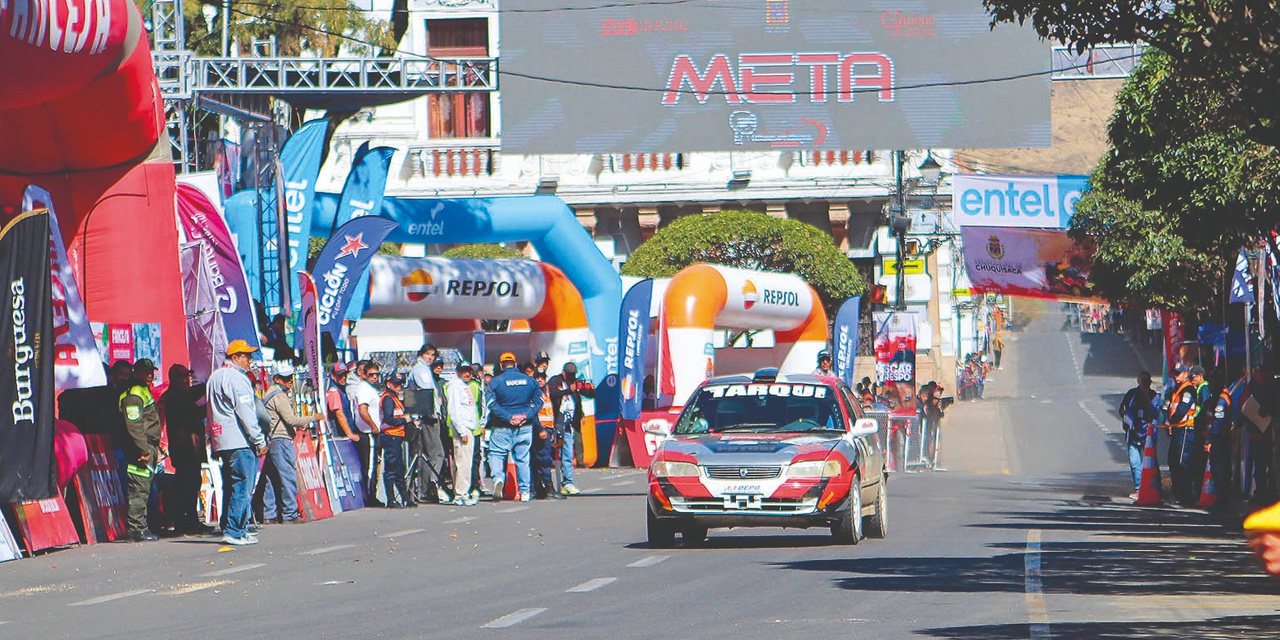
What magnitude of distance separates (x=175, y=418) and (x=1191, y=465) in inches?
479

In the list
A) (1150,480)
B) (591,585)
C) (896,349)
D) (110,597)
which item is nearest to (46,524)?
(110,597)

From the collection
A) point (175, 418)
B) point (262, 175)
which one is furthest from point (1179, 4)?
point (262, 175)

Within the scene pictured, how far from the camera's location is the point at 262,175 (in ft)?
89.1

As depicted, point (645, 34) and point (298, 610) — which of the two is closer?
point (298, 610)

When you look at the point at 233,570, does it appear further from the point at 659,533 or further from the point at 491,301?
the point at 491,301

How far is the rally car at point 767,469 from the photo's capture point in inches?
637

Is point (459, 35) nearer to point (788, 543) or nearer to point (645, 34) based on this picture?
point (645, 34)

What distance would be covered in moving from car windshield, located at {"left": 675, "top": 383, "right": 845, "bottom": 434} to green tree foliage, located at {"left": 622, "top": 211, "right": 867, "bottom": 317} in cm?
2979

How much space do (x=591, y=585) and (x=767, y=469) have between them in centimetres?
330

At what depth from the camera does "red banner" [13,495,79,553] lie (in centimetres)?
1617

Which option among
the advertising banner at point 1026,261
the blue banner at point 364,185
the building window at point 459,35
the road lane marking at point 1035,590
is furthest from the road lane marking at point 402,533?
the building window at point 459,35

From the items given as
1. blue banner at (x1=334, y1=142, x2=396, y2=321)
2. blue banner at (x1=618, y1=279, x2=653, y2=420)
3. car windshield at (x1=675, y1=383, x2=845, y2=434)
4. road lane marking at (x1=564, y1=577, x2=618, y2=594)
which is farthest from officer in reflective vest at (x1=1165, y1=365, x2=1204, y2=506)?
road lane marking at (x1=564, y1=577, x2=618, y2=594)

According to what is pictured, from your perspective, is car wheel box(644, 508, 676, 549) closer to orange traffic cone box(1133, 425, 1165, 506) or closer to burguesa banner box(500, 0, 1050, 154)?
orange traffic cone box(1133, 425, 1165, 506)

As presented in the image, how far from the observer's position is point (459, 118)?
54.3 meters
